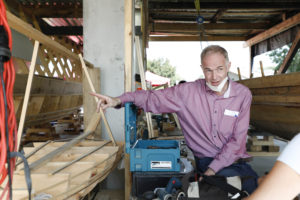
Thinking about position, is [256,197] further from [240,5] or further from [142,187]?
[240,5]

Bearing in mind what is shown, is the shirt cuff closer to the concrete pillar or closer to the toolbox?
the toolbox

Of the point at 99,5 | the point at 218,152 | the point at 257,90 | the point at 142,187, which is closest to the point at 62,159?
the point at 142,187

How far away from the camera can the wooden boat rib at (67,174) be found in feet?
4.41

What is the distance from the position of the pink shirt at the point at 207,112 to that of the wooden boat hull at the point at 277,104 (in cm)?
174

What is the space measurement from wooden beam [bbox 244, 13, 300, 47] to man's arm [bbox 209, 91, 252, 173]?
558 centimetres

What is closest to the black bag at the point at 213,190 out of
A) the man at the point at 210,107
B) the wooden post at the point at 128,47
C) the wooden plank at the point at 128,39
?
the man at the point at 210,107

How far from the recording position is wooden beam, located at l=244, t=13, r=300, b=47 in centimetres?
636

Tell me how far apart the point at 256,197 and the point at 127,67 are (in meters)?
1.84

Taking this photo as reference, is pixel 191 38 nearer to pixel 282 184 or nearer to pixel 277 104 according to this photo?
pixel 277 104

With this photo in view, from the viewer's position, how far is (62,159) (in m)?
1.83

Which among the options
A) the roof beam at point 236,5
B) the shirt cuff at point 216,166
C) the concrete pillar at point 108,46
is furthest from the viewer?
the roof beam at point 236,5

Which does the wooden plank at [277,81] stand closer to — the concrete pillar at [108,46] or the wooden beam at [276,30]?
the concrete pillar at [108,46]

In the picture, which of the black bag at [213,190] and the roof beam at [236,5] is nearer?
the black bag at [213,190]

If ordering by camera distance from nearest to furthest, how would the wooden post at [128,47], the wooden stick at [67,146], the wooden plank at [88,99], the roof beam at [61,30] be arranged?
the wooden stick at [67,146]
the wooden post at [128,47]
the wooden plank at [88,99]
the roof beam at [61,30]
